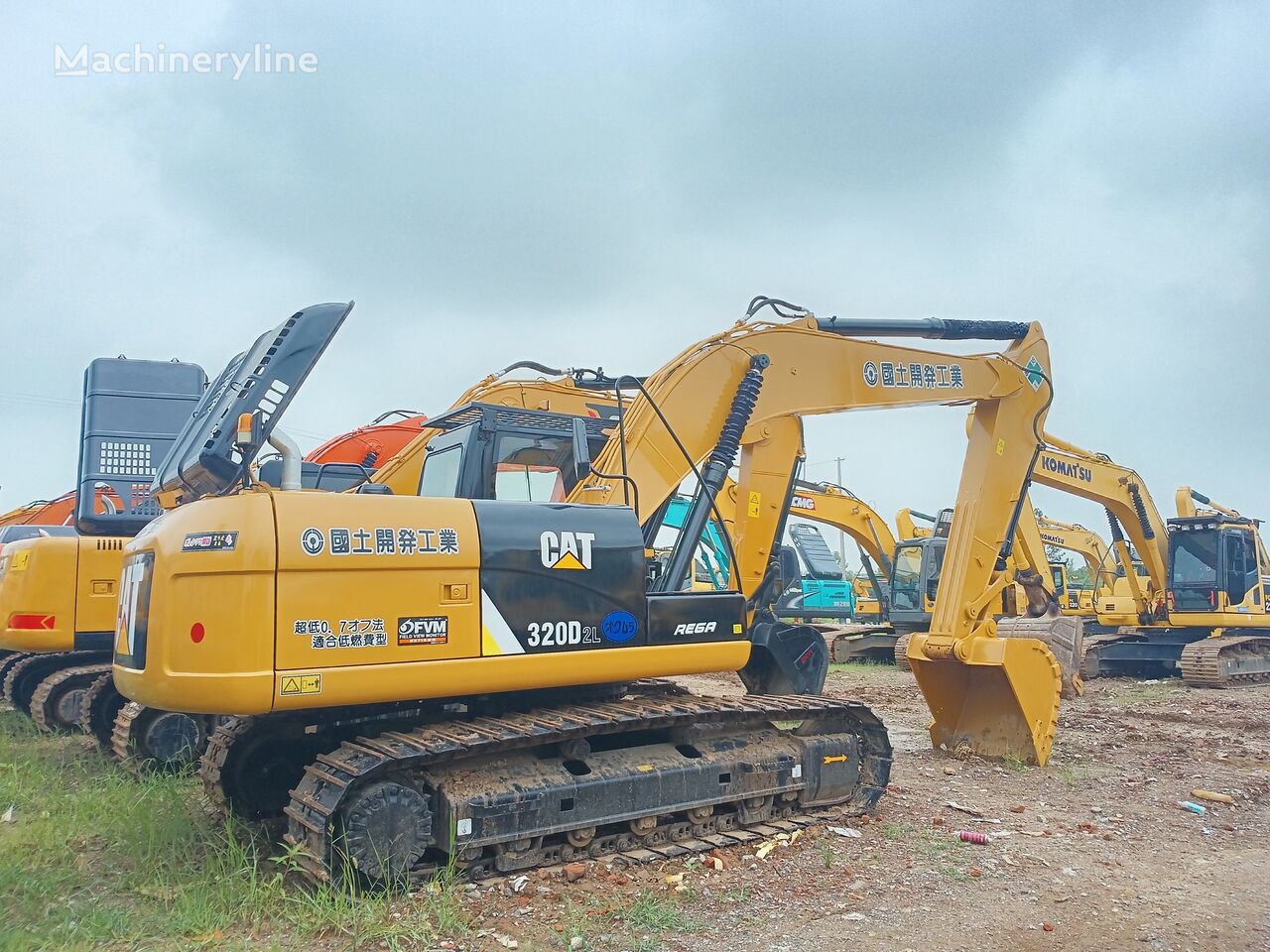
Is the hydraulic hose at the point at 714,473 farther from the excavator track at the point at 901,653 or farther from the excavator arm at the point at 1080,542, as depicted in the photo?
the excavator arm at the point at 1080,542

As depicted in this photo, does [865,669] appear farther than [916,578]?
No

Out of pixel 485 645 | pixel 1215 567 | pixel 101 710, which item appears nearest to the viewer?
pixel 485 645

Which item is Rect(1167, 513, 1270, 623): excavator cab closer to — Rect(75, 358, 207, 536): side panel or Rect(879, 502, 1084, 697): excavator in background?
Rect(879, 502, 1084, 697): excavator in background

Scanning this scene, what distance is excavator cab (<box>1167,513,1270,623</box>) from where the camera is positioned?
1661 centimetres

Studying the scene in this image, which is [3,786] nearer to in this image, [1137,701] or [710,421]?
[710,421]

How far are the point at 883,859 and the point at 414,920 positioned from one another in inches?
99.8

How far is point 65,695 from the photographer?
913 centimetres

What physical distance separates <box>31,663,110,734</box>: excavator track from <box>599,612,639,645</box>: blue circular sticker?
5.48 m

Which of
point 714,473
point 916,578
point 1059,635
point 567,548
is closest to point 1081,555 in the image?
point 916,578

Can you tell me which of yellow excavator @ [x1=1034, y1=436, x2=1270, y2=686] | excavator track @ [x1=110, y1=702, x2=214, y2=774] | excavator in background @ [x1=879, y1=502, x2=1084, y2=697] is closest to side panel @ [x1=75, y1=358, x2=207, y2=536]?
excavator track @ [x1=110, y1=702, x2=214, y2=774]

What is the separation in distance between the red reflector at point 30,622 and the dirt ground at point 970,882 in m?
5.67

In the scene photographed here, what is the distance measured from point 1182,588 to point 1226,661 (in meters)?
1.69

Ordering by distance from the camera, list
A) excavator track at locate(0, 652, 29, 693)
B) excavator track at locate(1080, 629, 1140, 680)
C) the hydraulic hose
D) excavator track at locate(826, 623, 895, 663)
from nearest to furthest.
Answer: the hydraulic hose, excavator track at locate(0, 652, 29, 693), excavator track at locate(1080, 629, 1140, 680), excavator track at locate(826, 623, 895, 663)

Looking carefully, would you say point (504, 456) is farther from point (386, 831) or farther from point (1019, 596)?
point (1019, 596)
